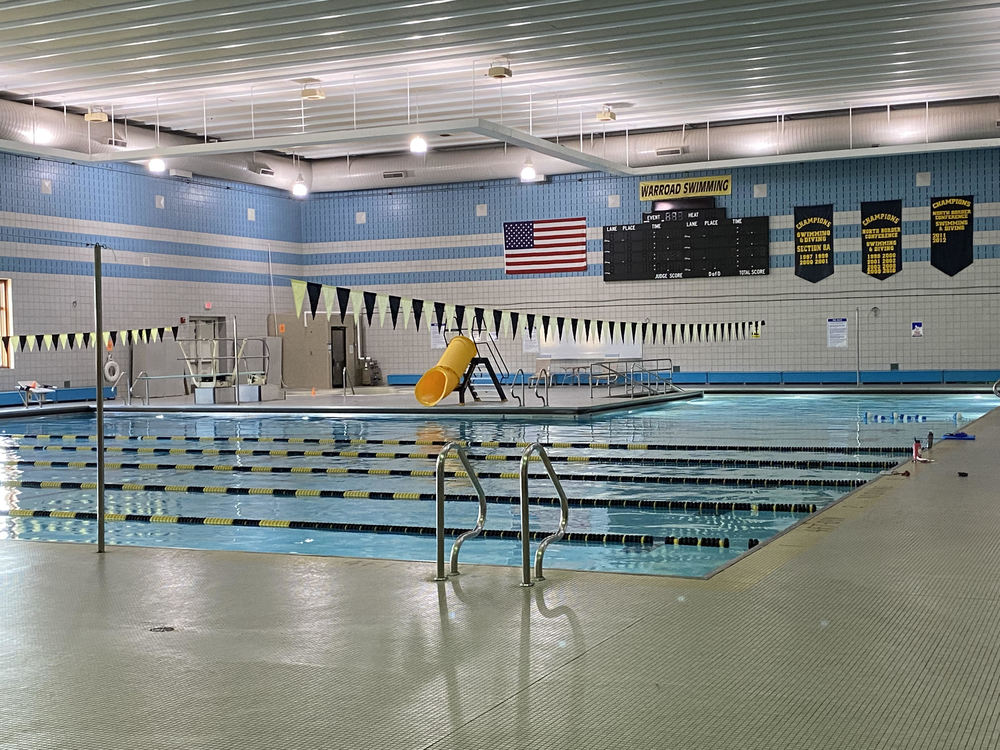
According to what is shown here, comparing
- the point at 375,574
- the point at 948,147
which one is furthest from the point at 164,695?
the point at 948,147

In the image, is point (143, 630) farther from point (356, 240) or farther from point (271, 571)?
point (356, 240)

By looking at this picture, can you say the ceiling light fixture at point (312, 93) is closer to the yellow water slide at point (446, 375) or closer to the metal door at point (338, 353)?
the yellow water slide at point (446, 375)

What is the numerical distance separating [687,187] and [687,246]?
1303mm

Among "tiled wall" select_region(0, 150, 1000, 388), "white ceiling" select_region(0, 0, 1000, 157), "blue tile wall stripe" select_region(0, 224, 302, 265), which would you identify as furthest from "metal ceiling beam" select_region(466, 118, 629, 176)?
"blue tile wall stripe" select_region(0, 224, 302, 265)

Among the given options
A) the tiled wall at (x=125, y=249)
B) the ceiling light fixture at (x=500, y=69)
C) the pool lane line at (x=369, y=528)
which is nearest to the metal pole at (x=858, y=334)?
the ceiling light fixture at (x=500, y=69)

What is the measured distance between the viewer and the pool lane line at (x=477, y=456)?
9.95m

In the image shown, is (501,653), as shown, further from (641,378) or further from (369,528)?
(641,378)

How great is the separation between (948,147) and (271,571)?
60.7ft

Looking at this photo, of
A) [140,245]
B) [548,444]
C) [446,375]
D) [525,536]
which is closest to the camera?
[525,536]

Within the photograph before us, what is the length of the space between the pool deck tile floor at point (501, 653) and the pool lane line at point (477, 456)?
4509 millimetres

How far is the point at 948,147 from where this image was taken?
785 inches

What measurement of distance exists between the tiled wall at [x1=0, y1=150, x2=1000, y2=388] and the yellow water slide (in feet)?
22.6

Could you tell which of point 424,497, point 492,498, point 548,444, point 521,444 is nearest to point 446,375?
point 548,444

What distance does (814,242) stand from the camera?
2231cm
